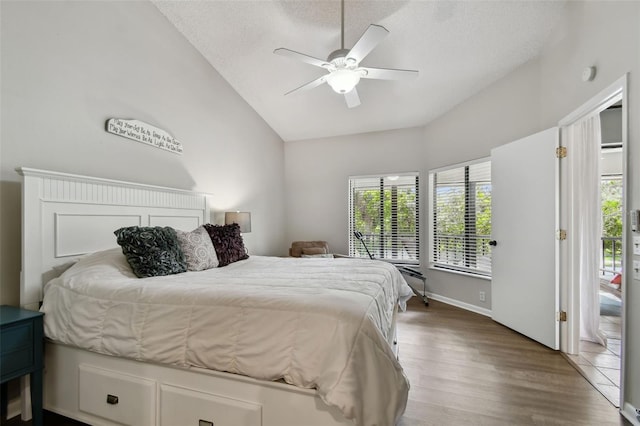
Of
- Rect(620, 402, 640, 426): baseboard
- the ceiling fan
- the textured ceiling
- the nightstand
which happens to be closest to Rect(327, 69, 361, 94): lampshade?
the ceiling fan

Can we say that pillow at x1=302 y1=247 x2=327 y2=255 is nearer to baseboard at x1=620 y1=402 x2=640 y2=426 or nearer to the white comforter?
the white comforter

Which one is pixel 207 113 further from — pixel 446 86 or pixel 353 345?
pixel 353 345

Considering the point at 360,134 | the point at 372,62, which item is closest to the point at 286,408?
the point at 372,62

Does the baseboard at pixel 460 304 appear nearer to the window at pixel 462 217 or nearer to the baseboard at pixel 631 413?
the window at pixel 462 217

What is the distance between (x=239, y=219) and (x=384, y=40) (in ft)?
8.49

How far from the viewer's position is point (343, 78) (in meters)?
2.29

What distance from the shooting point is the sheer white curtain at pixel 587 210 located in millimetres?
2678

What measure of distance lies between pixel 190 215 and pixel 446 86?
Result: 139 inches

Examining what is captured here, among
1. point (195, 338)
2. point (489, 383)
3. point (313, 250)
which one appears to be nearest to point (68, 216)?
point (195, 338)

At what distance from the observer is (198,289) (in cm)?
155

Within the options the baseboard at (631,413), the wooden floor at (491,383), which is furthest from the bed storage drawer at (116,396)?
the baseboard at (631,413)

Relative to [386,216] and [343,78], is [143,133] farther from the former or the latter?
[386,216]

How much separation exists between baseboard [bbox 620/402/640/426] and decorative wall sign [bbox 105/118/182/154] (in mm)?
4158

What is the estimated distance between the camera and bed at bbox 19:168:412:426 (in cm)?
121
